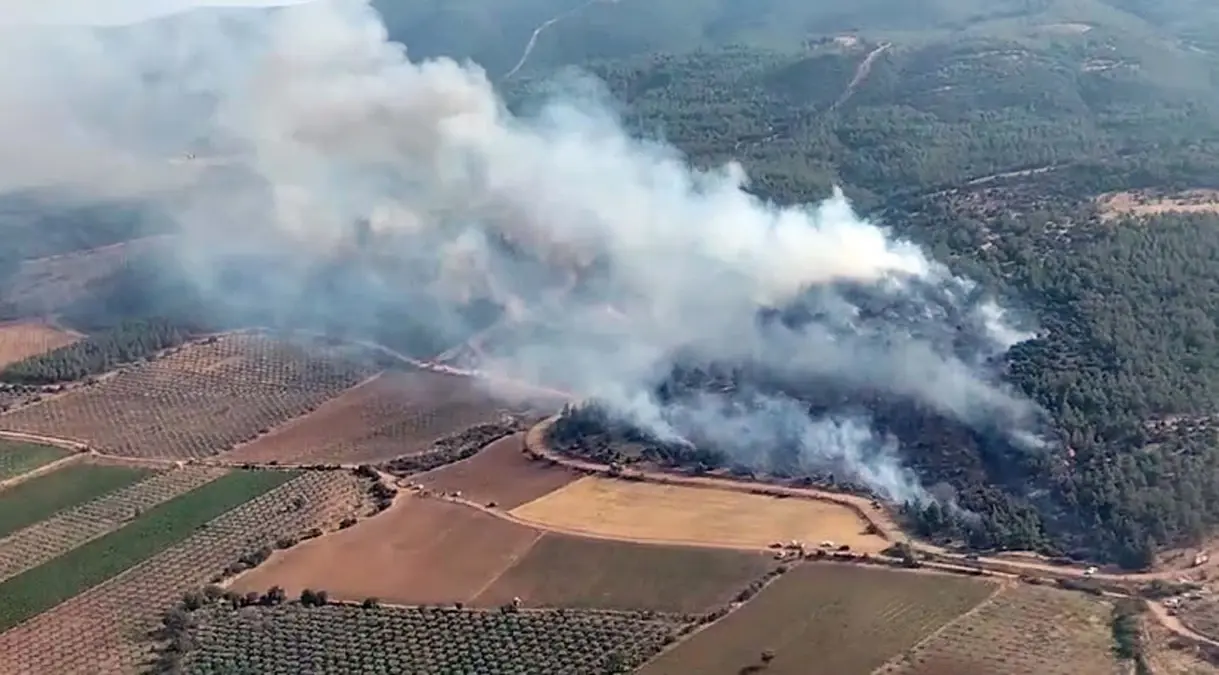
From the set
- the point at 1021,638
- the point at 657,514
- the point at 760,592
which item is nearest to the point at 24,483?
the point at 657,514

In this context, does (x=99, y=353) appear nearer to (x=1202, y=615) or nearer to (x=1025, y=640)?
Answer: (x=1025, y=640)

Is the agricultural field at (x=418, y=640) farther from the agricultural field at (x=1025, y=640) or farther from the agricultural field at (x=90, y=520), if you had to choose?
the agricultural field at (x=90, y=520)

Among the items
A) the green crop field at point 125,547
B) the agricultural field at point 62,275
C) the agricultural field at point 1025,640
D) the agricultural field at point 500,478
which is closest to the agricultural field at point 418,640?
the green crop field at point 125,547

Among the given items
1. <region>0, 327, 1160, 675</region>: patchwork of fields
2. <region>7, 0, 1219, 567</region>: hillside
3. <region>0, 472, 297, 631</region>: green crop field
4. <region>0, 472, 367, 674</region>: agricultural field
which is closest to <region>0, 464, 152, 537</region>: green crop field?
<region>0, 327, 1160, 675</region>: patchwork of fields

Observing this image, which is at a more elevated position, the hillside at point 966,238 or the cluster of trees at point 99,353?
the hillside at point 966,238

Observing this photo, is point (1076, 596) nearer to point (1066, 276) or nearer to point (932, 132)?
point (1066, 276)
